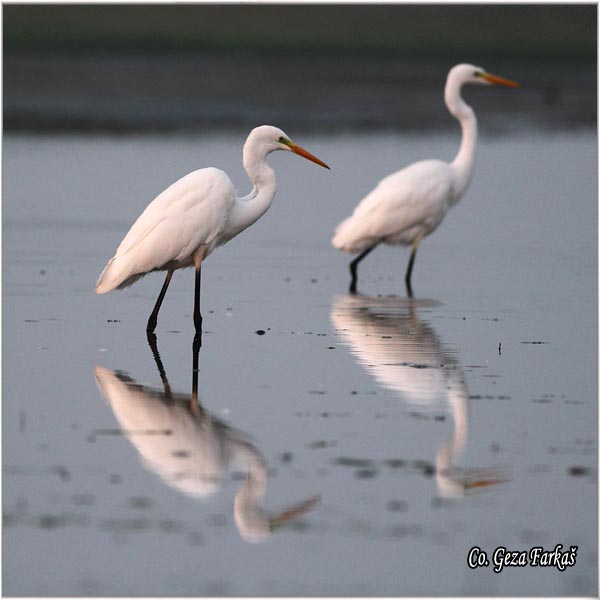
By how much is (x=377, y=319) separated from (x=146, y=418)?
164 inches

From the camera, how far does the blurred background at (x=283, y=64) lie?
34.2m

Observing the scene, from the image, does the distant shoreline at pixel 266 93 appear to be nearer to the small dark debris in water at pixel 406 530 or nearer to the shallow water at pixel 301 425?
the shallow water at pixel 301 425

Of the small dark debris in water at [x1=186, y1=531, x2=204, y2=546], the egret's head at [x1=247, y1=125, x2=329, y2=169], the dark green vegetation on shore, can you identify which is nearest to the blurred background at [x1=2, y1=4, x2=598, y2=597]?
the small dark debris in water at [x1=186, y1=531, x2=204, y2=546]

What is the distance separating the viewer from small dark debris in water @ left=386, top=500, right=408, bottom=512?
6535mm

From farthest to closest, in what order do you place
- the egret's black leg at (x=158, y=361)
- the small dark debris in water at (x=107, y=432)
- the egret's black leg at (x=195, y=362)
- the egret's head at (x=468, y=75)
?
the egret's head at (x=468, y=75)
the egret's black leg at (x=158, y=361)
the egret's black leg at (x=195, y=362)
the small dark debris in water at (x=107, y=432)

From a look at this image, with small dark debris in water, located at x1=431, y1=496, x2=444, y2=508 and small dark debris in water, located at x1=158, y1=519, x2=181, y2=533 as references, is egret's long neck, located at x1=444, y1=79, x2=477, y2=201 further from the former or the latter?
small dark debris in water, located at x1=158, y1=519, x2=181, y2=533

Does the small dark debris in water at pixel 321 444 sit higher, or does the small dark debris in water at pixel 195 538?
the small dark debris in water at pixel 321 444

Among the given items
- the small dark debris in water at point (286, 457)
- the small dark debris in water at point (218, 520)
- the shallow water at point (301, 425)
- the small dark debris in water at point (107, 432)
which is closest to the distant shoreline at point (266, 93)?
Answer: the shallow water at point (301, 425)

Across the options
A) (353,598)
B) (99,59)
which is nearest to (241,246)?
(353,598)

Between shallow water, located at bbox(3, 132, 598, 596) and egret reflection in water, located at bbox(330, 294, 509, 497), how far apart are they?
0.9 inches

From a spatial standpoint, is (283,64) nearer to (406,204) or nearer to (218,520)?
(406,204)

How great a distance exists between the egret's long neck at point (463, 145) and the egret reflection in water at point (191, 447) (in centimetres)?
702

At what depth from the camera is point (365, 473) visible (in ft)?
23.3

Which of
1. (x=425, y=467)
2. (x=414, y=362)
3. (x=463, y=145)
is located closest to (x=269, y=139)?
(x=414, y=362)
